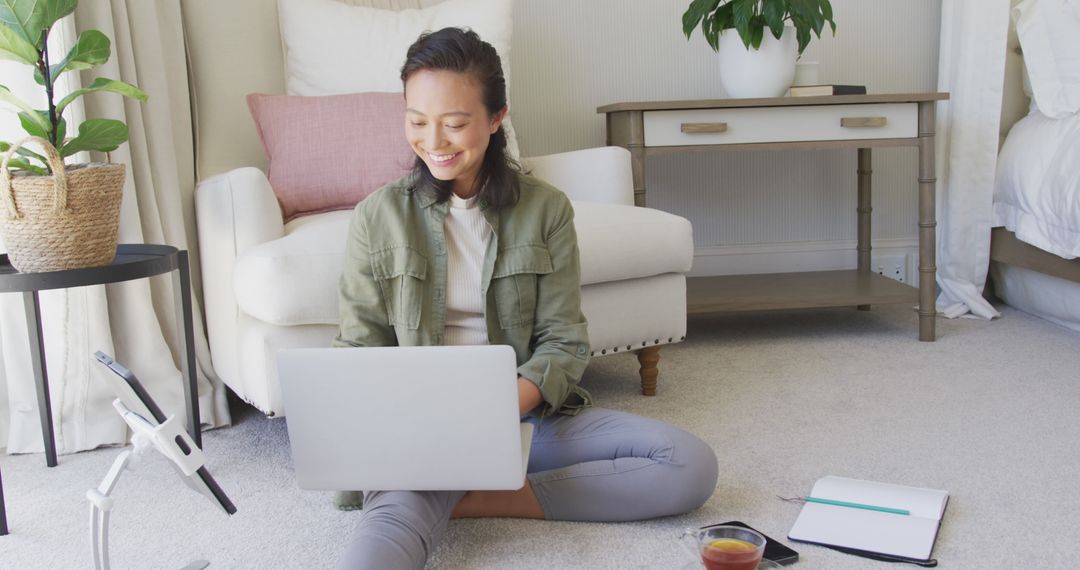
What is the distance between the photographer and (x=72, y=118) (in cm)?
171

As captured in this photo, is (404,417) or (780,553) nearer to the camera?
(404,417)

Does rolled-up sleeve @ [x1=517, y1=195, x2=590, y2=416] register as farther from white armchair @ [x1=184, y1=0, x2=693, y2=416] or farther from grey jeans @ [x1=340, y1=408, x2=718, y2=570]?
white armchair @ [x1=184, y1=0, x2=693, y2=416]

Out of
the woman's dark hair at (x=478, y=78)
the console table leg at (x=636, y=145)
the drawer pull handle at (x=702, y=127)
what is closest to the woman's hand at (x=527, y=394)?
the woman's dark hair at (x=478, y=78)

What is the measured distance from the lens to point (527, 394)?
50.1 inches

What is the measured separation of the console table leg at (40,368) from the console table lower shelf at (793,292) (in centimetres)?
138

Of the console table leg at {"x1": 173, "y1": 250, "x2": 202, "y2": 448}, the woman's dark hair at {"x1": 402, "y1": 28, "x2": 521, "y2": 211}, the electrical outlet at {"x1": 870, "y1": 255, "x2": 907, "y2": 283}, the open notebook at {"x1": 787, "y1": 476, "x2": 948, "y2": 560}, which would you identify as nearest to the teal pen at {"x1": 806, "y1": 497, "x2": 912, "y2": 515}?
the open notebook at {"x1": 787, "y1": 476, "x2": 948, "y2": 560}

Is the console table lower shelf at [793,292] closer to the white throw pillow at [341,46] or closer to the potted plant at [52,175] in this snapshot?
the white throw pillow at [341,46]

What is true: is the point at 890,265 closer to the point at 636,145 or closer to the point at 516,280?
the point at 636,145

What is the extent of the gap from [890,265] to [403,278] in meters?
2.05

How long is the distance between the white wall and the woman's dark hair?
1.42 meters

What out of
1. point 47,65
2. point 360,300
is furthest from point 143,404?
point 47,65

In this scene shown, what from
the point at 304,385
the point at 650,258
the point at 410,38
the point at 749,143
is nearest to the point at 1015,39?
the point at 749,143

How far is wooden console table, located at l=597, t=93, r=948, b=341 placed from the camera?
7.43ft

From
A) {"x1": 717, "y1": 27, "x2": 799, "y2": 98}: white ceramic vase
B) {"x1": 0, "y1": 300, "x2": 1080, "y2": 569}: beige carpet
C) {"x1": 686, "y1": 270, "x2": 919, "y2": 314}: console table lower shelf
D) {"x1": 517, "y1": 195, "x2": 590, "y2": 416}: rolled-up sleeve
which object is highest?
{"x1": 717, "y1": 27, "x2": 799, "y2": 98}: white ceramic vase
